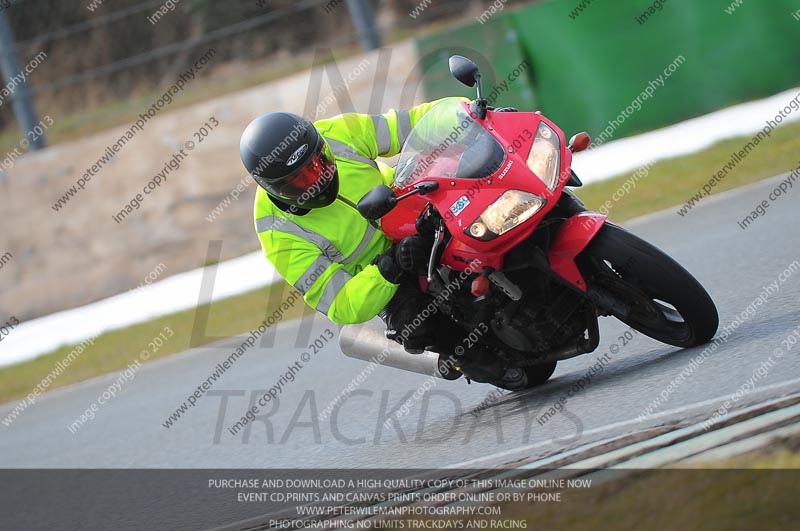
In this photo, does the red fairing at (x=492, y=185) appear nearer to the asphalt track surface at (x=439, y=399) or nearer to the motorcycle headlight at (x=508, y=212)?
the motorcycle headlight at (x=508, y=212)

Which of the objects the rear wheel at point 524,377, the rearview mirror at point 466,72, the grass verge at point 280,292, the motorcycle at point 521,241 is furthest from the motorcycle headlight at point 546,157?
the grass verge at point 280,292

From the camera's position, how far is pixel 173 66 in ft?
48.4

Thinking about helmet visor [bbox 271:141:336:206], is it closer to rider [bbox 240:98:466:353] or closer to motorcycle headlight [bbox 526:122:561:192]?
rider [bbox 240:98:466:353]

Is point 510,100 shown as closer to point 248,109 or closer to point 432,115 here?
point 248,109

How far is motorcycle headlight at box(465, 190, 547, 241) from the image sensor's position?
4.31m

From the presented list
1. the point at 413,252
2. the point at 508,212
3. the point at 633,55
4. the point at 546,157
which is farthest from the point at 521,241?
the point at 633,55

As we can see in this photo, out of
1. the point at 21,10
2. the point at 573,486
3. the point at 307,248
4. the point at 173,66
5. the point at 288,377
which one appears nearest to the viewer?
the point at 573,486

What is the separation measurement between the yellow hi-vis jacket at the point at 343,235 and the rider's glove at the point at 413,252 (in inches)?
6.7

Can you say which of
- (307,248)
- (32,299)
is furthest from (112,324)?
(307,248)

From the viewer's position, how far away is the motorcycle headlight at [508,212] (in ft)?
14.1

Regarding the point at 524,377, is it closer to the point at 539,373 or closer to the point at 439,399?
the point at 539,373

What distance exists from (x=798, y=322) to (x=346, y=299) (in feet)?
6.68

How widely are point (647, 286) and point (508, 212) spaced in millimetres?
640

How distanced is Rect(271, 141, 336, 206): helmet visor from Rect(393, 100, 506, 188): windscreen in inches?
14.9
